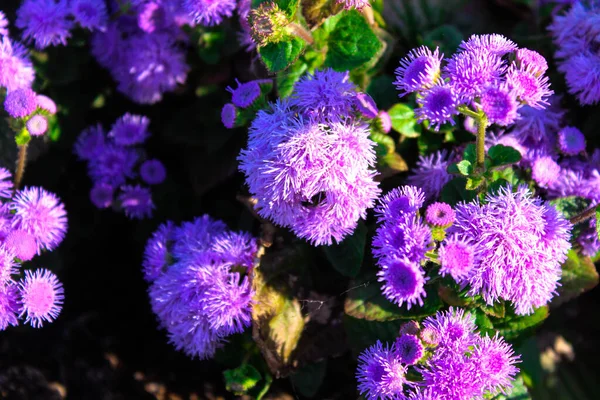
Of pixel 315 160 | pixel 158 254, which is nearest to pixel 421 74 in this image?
pixel 315 160

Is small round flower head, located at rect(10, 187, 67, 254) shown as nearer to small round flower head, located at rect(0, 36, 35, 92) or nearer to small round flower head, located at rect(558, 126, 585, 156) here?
small round flower head, located at rect(0, 36, 35, 92)

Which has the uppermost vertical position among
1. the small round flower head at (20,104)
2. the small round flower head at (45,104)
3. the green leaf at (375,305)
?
the small round flower head at (20,104)

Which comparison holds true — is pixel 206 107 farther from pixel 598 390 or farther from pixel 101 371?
pixel 598 390

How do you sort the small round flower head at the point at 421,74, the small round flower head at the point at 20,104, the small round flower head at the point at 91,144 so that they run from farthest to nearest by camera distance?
the small round flower head at the point at 91,144 < the small round flower head at the point at 20,104 < the small round flower head at the point at 421,74

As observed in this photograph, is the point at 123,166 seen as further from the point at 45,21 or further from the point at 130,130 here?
the point at 45,21

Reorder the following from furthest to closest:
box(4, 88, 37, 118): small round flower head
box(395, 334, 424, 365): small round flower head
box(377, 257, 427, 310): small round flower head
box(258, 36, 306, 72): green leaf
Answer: box(4, 88, 37, 118): small round flower head, box(258, 36, 306, 72): green leaf, box(395, 334, 424, 365): small round flower head, box(377, 257, 427, 310): small round flower head

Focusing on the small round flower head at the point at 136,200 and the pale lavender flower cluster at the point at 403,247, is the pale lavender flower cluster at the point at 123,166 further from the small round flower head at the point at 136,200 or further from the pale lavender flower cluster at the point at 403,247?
the pale lavender flower cluster at the point at 403,247

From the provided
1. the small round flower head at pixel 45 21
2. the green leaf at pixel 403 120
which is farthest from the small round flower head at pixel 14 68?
the green leaf at pixel 403 120

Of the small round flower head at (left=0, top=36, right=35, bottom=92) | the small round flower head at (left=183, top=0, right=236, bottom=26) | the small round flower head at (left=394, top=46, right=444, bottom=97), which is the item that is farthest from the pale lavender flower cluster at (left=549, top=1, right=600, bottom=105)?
the small round flower head at (left=0, top=36, right=35, bottom=92)
